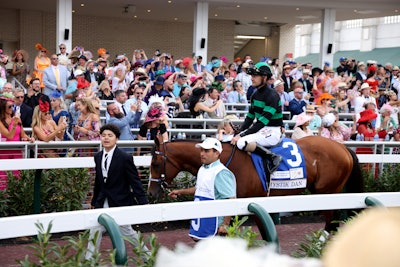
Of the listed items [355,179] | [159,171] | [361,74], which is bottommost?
[355,179]

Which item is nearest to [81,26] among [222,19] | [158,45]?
[158,45]

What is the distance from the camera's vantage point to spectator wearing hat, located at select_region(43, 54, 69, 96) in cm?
1460

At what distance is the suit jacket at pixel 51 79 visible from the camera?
14584 millimetres

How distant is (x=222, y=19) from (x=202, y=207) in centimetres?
3148

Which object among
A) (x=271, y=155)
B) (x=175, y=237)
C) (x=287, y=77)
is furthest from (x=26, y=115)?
(x=287, y=77)

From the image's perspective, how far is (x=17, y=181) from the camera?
8.57 m

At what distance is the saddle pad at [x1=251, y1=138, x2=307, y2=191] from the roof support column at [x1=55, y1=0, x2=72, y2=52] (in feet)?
54.2

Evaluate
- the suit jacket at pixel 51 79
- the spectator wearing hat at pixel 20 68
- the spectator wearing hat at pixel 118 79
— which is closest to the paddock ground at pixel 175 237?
the suit jacket at pixel 51 79

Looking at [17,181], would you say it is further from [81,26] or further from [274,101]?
[81,26]

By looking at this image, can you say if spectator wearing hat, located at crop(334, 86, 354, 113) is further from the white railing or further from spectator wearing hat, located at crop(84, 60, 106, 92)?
the white railing

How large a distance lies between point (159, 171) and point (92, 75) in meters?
8.21

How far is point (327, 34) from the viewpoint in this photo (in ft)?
93.4

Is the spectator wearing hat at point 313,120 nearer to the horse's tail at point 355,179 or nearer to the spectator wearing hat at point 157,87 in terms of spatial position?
the horse's tail at point 355,179

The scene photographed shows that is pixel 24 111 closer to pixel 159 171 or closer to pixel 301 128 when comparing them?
pixel 159 171
